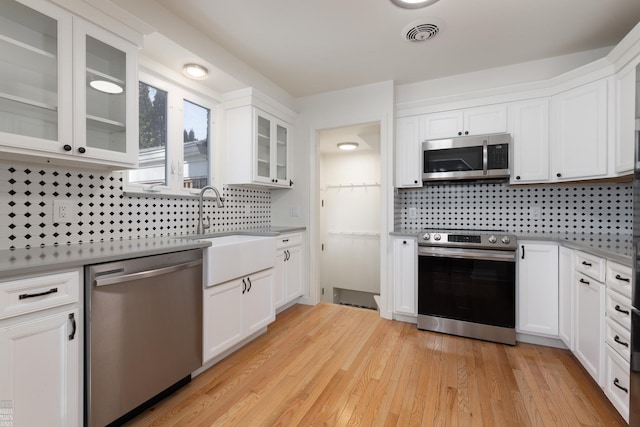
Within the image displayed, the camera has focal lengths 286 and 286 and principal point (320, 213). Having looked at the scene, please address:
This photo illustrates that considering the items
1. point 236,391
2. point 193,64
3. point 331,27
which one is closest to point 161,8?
point 193,64

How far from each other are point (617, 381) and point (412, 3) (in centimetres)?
253

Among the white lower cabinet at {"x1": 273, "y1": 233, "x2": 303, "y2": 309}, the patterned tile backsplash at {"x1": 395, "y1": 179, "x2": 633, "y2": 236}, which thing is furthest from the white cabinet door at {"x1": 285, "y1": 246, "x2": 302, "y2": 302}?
the patterned tile backsplash at {"x1": 395, "y1": 179, "x2": 633, "y2": 236}

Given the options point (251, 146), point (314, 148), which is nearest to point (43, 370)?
point (251, 146)

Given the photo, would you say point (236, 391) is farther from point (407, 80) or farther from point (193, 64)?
point (407, 80)

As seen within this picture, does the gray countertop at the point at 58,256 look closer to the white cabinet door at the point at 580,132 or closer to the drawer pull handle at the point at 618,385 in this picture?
the drawer pull handle at the point at 618,385

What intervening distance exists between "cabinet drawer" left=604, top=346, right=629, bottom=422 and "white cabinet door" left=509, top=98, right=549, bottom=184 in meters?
1.52

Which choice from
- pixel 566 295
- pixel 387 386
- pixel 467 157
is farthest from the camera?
pixel 467 157

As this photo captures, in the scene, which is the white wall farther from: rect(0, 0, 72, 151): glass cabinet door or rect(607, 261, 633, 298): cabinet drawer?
rect(0, 0, 72, 151): glass cabinet door

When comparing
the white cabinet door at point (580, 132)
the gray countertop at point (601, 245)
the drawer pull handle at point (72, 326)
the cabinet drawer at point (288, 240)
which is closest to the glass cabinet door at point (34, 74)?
the drawer pull handle at point (72, 326)

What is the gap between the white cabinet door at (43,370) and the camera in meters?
1.09

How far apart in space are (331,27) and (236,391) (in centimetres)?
266

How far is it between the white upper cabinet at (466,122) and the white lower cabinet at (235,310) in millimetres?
2185

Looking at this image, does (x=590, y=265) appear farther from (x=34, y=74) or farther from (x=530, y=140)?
(x=34, y=74)

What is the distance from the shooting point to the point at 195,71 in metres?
2.36
